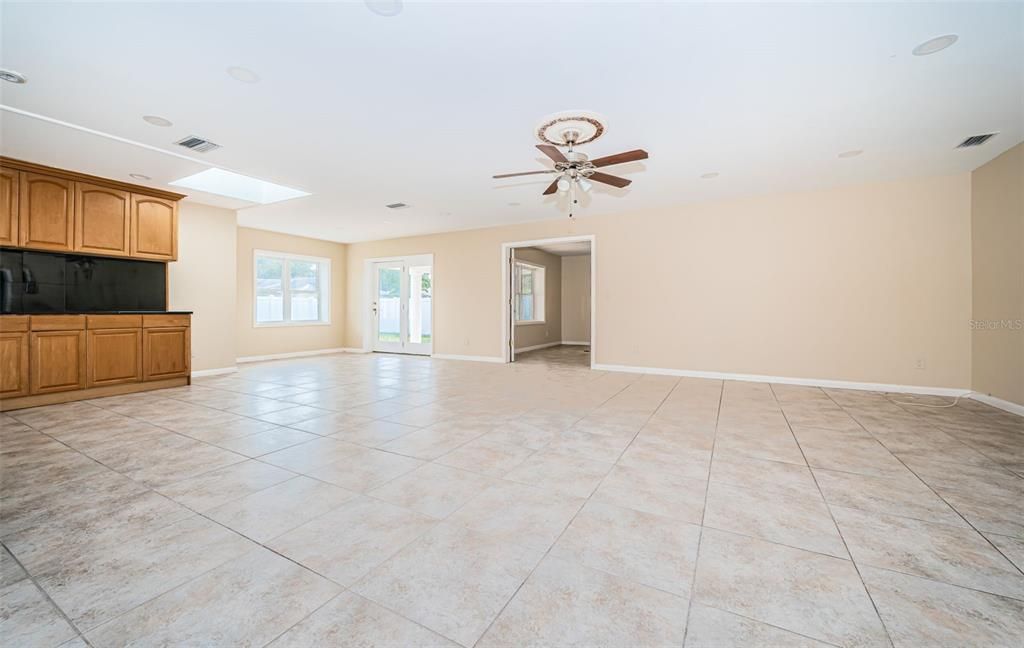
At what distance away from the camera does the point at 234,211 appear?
6422 mm

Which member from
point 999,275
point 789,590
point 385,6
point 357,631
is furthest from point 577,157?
point 999,275

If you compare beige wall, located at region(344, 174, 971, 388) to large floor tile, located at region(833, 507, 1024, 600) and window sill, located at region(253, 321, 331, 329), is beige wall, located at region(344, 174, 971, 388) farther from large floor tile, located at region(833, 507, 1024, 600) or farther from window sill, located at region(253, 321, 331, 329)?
window sill, located at region(253, 321, 331, 329)

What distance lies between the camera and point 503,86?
2.93 meters

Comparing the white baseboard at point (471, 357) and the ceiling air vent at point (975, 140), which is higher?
the ceiling air vent at point (975, 140)

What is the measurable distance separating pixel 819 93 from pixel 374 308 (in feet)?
28.5

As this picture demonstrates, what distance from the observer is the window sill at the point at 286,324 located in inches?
314

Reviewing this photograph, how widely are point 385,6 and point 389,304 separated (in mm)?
7662

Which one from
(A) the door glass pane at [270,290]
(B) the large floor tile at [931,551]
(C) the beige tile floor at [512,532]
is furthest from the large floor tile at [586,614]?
(A) the door glass pane at [270,290]

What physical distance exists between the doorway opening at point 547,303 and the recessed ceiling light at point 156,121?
509 cm

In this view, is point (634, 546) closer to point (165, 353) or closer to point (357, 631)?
point (357, 631)

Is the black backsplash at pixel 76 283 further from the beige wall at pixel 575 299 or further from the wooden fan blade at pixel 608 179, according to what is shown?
the beige wall at pixel 575 299

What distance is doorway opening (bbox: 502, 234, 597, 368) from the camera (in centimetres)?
781

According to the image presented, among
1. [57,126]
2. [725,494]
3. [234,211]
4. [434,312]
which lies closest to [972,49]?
[725,494]

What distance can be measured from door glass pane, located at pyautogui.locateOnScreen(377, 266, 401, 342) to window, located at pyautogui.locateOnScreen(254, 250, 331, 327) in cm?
116
